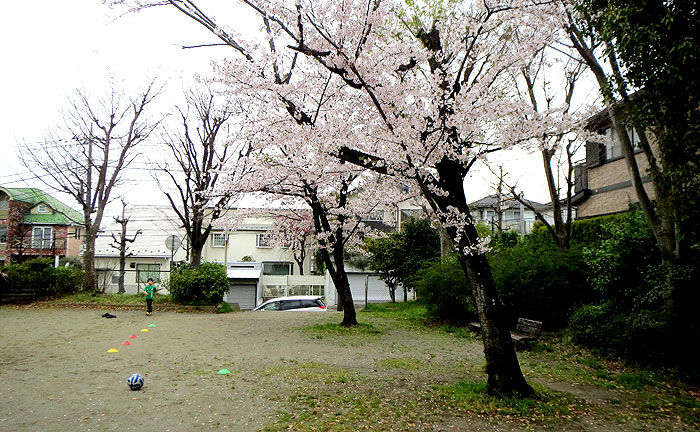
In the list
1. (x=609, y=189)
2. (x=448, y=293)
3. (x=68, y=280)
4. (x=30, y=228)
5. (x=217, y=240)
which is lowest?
(x=448, y=293)

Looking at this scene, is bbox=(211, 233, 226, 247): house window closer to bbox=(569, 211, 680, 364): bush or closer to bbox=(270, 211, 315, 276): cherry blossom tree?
bbox=(270, 211, 315, 276): cherry blossom tree

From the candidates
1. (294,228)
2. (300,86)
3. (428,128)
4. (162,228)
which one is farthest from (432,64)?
(162,228)

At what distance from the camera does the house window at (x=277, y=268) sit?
36266 millimetres

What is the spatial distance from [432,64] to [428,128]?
131 centimetres

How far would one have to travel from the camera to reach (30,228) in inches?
1342

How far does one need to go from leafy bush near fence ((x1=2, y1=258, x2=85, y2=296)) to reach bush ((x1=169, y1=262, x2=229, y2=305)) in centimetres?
426

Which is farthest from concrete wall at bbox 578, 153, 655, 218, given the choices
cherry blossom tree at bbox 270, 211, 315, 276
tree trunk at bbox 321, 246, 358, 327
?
cherry blossom tree at bbox 270, 211, 315, 276

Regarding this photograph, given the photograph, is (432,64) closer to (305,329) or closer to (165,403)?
(165,403)

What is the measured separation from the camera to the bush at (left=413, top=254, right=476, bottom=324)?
536 inches

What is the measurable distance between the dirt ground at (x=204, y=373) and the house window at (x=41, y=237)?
78.6 ft

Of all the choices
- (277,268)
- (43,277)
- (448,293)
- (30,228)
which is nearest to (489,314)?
(448,293)

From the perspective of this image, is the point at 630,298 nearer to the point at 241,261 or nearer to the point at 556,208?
the point at 556,208

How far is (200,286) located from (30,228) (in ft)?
78.5

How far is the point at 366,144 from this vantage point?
7688mm
